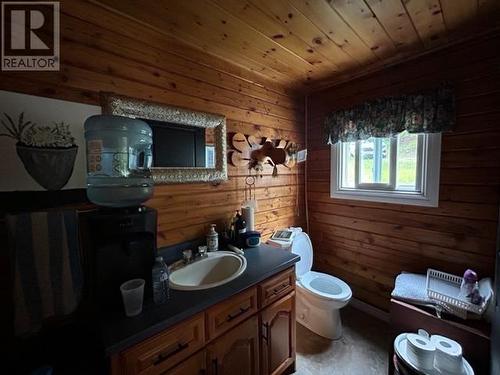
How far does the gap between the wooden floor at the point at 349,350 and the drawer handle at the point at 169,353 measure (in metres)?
1.08

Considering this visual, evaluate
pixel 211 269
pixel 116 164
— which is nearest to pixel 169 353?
pixel 211 269

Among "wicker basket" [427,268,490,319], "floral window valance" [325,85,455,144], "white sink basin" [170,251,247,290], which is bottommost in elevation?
"wicker basket" [427,268,490,319]

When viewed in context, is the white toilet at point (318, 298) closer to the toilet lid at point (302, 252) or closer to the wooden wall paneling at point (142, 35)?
the toilet lid at point (302, 252)

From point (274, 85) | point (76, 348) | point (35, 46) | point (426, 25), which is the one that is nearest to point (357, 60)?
point (426, 25)

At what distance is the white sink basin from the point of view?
1302 millimetres

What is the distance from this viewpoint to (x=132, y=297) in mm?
871

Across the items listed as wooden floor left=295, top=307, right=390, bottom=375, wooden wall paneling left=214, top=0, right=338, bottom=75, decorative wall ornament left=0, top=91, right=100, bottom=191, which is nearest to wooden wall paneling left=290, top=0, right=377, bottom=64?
wooden wall paneling left=214, top=0, right=338, bottom=75

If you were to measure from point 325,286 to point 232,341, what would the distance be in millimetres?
1163

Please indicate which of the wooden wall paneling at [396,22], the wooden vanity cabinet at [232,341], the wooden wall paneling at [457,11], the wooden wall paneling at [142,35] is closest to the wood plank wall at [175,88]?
the wooden wall paneling at [142,35]

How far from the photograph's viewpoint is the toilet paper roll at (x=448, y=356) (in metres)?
1.16

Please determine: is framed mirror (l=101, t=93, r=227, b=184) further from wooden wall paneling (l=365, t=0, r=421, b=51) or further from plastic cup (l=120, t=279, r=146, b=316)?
wooden wall paneling (l=365, t=0, r=421, b=51)

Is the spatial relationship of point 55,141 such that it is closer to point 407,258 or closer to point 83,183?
point 83,183

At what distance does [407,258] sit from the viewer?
6.08 ft

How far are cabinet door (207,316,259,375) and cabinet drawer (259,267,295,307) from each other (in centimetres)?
12
